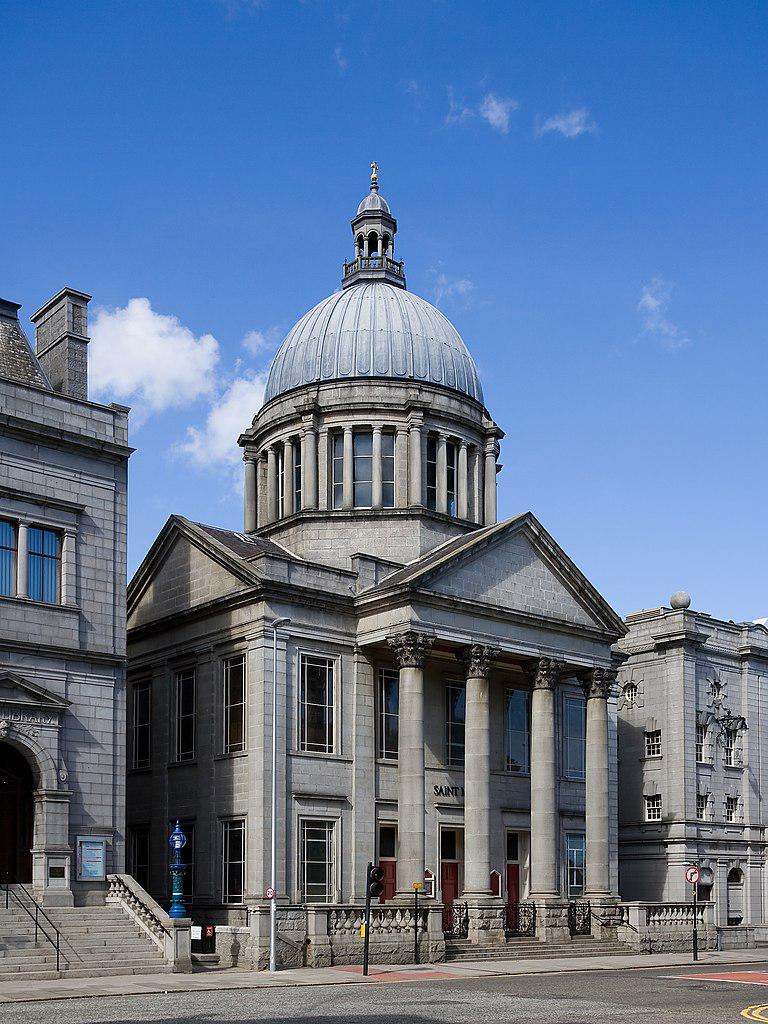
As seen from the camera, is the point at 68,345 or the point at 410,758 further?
the point at 410,758

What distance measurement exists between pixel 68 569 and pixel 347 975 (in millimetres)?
14001

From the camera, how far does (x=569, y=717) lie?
177ft

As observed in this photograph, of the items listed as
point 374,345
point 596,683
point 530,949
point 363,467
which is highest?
point 374,345

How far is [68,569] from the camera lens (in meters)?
39.0

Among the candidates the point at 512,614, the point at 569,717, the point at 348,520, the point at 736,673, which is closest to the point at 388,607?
the point at 512,614

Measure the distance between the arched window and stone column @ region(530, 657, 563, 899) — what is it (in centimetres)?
1740

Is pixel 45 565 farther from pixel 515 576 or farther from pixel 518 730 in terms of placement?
pixel 518 730

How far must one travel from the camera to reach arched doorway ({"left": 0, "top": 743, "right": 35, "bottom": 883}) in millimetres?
37906

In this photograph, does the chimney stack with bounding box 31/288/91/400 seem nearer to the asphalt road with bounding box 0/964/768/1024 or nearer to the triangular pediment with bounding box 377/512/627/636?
the triangular pediment with bounding box 377/512/627/636

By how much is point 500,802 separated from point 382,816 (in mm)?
5680

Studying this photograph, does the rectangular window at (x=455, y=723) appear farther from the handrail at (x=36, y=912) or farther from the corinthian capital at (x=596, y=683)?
the handrail at (x=36, y=912)

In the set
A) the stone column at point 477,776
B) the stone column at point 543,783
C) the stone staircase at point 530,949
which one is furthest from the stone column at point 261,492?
the stone staircase at point 530,949

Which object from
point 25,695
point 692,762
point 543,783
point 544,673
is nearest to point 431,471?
point 544,673

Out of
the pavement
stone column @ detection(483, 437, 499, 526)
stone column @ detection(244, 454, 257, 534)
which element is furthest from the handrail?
stone column @ detection(483, 437, 499, 526)
